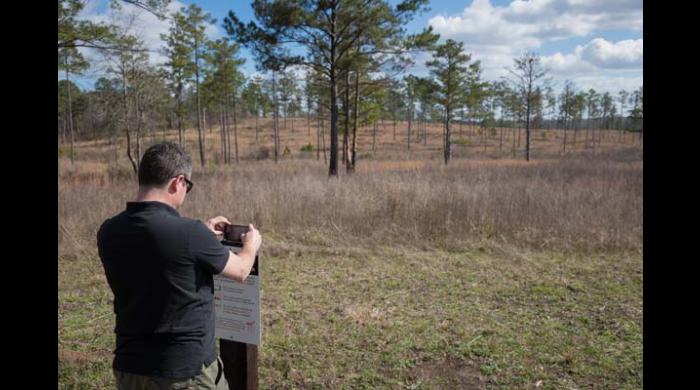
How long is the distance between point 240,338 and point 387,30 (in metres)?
13.8

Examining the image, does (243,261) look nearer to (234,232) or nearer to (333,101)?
(234,232)

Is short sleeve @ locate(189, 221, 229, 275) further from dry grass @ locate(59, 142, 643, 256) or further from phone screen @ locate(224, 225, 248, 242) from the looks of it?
dry grass @ locate(59, 142, 643, 256)

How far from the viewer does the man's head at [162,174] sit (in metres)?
1.73

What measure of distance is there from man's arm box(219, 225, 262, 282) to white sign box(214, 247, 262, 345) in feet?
0.97

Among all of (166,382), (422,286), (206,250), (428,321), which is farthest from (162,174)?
(422,286)

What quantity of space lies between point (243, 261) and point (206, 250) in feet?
0.69

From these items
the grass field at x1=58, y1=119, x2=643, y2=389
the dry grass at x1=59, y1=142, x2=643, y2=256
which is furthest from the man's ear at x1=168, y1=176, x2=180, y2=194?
the dry grass at x1=59, y1=142, x2=643, y2=256

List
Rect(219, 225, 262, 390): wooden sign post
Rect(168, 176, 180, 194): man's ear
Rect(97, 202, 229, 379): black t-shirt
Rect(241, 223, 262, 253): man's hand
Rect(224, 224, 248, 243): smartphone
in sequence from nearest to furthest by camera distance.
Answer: Rect(97, 202, 229, 379): black t-shirt, Rect(168, 176, 180, 194): man's ear, Rect(241, 223, 262, 253): man's hand, Rect(224, 224, 248, 243): smartphone, Rect(219, 225, 262, 390): wooden sign post

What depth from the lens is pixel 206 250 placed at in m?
1.69

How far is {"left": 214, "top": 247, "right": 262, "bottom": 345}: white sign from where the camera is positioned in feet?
7.34

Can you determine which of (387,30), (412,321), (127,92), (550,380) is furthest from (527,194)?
(127,92)

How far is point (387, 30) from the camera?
1464cm
